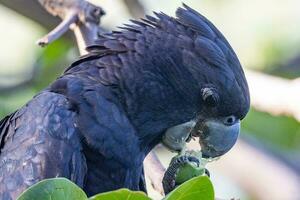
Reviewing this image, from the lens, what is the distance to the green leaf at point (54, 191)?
10.9 feet

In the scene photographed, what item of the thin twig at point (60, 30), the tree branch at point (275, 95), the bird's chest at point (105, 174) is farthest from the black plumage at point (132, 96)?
the tree branch at point (275, 95)

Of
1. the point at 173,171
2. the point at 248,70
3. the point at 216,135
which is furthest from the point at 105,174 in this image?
the point at 248,70

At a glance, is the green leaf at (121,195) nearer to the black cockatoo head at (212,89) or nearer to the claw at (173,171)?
the claw at (173,171)

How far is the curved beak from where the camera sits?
4.76 meters

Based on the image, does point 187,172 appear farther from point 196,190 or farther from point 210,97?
point 196,190

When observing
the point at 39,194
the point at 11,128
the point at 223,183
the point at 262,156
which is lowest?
the point at 223,183

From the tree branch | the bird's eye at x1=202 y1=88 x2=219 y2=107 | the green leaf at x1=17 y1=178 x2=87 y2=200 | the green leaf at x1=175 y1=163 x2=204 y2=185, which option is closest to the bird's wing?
the green leaf at x1=175 y1=163 x2=204 y2=185

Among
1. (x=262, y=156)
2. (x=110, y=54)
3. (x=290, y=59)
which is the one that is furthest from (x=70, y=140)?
(x=290, y=59)

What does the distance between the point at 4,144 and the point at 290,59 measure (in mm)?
2929

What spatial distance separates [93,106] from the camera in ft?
15.4

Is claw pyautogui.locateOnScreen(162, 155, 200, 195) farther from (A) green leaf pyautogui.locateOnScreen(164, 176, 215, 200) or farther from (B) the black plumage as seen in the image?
(A) green leaf pyautogui.locateOnScreen(164, 176, 215, 200)

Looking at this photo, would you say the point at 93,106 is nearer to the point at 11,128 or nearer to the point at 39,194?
the point at 11,128

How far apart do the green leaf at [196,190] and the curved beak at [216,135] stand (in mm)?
1310

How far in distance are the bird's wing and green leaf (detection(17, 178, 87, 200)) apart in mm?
1021
